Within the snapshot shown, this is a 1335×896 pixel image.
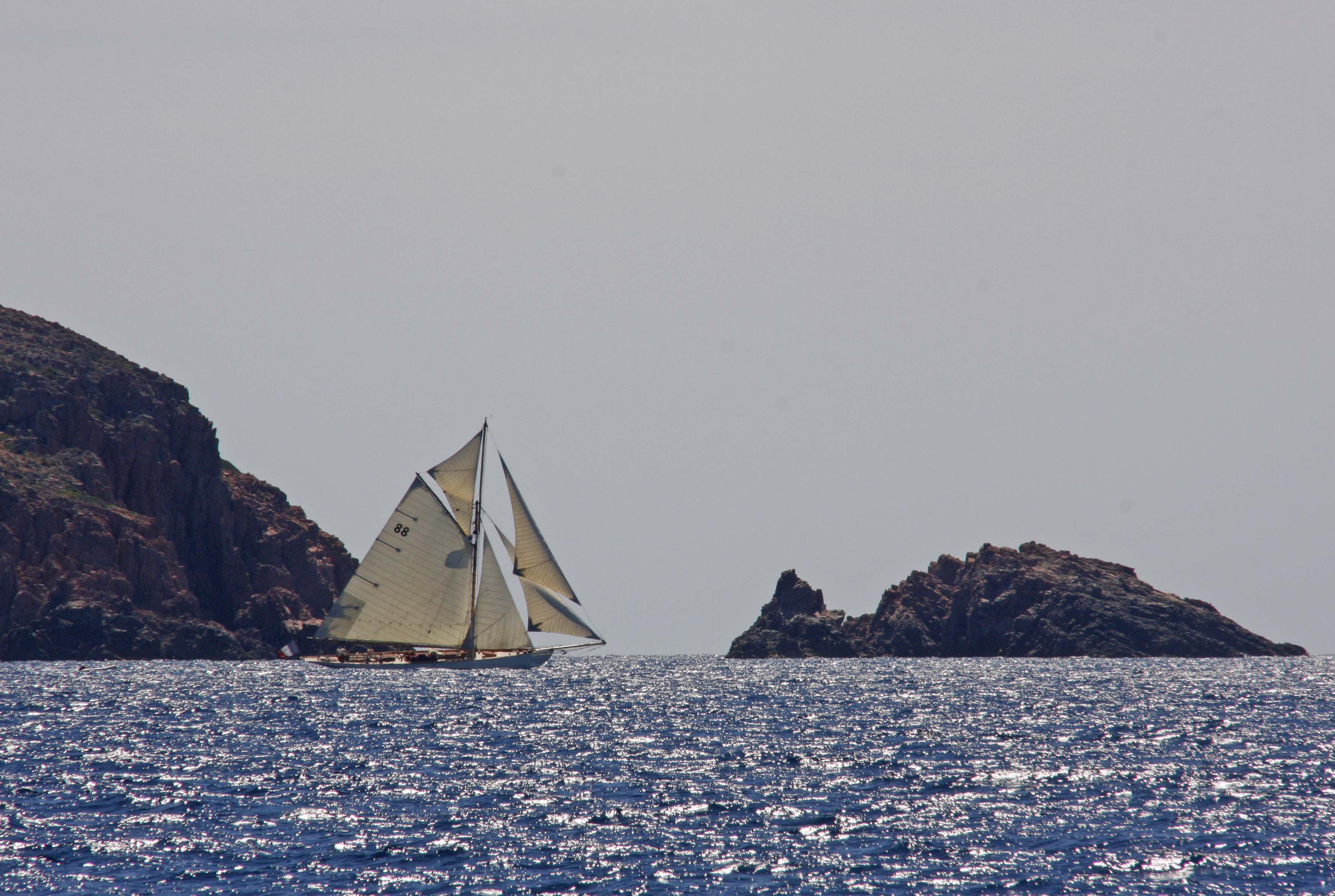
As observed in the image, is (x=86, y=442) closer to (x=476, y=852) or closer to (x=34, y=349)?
(x=34, y=349)

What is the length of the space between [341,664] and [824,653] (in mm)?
81020

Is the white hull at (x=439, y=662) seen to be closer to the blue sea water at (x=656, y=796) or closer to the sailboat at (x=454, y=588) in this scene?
the sailboat at (x=454, y=588)

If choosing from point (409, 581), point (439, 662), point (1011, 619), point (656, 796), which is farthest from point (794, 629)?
point (656, 796)

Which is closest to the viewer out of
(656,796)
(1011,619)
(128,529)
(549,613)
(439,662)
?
(656,796)

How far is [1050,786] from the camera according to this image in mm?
45156

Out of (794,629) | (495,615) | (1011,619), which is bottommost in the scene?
(495,615)

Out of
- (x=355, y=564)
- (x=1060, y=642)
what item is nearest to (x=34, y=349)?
(x=355, y=564)

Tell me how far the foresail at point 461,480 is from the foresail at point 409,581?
1941mm

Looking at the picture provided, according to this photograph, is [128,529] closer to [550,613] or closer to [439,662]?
[439,662]

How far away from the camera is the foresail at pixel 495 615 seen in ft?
337

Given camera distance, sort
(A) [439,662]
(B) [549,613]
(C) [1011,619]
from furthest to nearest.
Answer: (C) [1011,619]
(A) [439,662]
(B) [549,613]

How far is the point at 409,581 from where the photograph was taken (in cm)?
10388

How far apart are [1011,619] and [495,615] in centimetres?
9435

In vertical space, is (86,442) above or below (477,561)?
above
